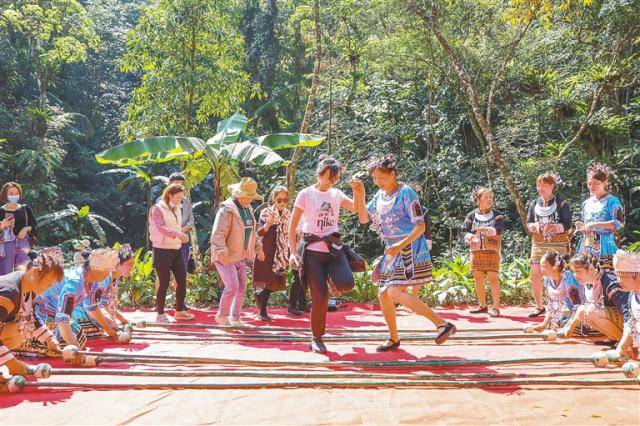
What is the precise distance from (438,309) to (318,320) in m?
3.64

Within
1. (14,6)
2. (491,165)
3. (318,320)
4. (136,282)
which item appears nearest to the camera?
(318,320)

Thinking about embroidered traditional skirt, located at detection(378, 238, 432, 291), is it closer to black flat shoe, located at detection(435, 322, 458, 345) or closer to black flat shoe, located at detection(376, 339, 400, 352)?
black flat shoe, located at detection(435, 322, 458, 345)

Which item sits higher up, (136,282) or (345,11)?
(345,11)

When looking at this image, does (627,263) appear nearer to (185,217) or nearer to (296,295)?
(296,295)

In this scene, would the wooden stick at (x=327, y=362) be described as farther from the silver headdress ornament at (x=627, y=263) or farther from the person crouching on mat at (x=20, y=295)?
the silver headdress ornament at (x=627, y=263)

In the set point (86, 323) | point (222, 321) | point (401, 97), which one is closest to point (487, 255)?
point (222, 321)

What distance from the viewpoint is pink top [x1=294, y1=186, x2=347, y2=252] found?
4.61 metres

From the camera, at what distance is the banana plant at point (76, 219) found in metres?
14.8

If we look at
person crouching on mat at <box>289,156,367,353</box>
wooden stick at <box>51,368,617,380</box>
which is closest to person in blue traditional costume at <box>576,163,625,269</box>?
wooden stick at <box>51,368,617,380</box>

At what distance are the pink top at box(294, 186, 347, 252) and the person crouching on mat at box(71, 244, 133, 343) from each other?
172 cm

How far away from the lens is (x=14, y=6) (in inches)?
626

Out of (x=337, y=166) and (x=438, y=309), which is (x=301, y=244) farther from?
(x=438, y=309)

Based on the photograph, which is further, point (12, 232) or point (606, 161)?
point (606, 161)

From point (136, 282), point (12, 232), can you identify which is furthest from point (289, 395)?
point (136, 282)
